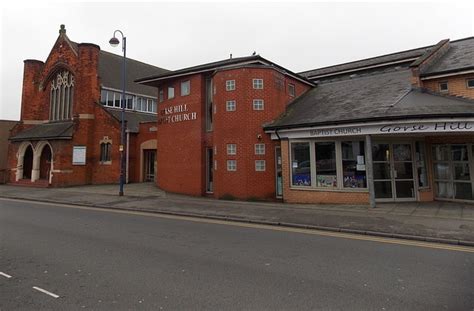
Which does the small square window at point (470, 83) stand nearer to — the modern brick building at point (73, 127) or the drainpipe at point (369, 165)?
the drainpipe at point (369, 165)

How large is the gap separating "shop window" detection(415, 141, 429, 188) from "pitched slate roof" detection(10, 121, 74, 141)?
23062 mm

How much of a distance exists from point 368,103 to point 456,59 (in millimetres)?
5370

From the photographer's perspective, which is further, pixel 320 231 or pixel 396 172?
pixel 396 172

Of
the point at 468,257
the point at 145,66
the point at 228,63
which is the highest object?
the point at 145,66

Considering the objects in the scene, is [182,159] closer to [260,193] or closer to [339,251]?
[260,193]

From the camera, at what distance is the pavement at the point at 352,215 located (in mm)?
7973

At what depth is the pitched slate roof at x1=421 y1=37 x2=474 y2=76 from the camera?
531 inches

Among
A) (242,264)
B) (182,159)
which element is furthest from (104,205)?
(242,264)

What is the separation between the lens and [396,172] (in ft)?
42.4

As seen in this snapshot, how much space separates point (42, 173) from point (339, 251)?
26.7 meters

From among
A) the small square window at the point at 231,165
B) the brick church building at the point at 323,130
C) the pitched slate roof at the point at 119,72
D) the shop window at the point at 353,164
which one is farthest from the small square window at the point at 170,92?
the pitched slate roof at the point at 119,72

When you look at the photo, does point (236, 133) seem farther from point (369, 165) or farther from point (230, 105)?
point (369, 165)

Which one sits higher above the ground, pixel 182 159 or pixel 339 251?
pixel 182 159

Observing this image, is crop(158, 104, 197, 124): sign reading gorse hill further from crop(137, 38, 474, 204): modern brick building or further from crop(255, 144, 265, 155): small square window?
crop(255, 144, 265, 155): small square window
